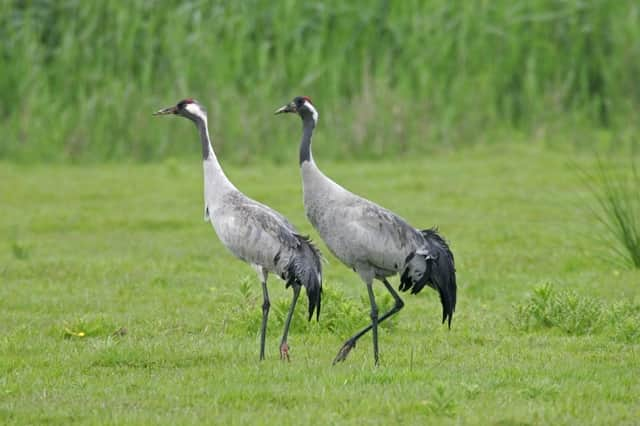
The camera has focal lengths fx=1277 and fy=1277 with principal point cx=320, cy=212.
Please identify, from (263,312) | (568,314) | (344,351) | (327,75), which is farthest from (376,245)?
(327,75)

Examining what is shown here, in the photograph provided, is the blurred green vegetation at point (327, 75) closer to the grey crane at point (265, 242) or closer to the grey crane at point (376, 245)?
the grey crane at point (265, 242)

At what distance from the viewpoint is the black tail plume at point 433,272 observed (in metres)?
8.33

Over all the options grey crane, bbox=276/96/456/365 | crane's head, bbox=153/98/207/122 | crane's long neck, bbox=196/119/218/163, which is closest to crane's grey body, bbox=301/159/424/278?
grey crane, bbox=276/96/456/365

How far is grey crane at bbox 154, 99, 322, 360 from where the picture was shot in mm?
8391

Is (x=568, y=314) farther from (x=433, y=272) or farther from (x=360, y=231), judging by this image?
(x=360, y=231)

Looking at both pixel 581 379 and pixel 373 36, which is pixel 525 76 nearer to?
pixel 373 36

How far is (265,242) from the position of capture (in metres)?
8.55

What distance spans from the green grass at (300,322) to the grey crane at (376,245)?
1.64ft

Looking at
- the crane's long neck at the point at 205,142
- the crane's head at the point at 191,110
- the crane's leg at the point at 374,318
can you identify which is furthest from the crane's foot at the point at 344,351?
the crane's head at the point at 191,110

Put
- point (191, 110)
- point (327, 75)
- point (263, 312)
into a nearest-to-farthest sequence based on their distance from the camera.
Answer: point (263, 312), point (191, 110), point (327, 75)

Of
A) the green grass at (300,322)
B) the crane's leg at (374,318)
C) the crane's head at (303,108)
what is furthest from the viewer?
the crane's head at (303,108)

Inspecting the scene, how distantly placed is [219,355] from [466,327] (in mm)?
2166

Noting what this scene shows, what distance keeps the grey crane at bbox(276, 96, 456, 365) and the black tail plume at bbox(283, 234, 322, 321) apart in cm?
14

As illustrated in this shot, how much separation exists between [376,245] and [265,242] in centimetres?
78
